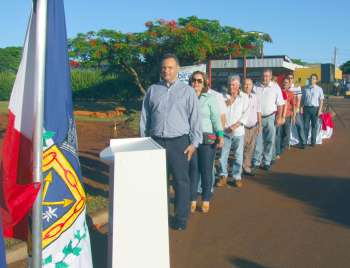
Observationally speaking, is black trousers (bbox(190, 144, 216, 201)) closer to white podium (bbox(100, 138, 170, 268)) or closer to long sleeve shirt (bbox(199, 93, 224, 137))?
long sleeve shirt (bbox(199, 93, 224, 137))

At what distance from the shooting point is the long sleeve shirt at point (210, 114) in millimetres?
6520

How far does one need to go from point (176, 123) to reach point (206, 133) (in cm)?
108

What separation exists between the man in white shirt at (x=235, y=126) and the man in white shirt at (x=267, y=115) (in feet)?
4.47

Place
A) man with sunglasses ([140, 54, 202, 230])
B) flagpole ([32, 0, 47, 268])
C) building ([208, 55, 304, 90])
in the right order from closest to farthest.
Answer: flagpole ([32, 0, 47, 268]) → man with sunglasses ([140, 54, 202, 230]) → building ([208, 55, 304, 90])

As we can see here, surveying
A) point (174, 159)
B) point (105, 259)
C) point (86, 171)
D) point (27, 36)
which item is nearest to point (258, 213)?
point (174, 159)

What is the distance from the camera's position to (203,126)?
6551 millimetres

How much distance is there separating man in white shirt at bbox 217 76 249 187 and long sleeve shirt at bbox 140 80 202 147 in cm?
230

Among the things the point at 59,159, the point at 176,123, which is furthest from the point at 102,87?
the point at 59,159

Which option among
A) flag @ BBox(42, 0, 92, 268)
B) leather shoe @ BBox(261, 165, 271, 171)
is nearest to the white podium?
flag @ BBox(42, 0, 92, 268)

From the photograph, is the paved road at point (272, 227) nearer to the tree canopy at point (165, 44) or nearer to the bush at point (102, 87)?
the tree canopy at point (165, 44)

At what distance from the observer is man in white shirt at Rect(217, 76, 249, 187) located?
311 inches

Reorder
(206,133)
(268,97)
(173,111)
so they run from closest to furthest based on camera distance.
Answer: (173,111) → (206,133) → (268,97)

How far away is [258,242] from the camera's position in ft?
17.8

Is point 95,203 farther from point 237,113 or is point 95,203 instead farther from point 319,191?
point 319,191
